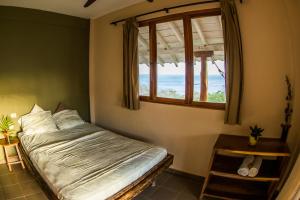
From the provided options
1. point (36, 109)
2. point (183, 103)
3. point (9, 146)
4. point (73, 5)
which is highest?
point (73, 5)

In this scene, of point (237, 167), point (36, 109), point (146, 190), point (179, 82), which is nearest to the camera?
point (237, 167)

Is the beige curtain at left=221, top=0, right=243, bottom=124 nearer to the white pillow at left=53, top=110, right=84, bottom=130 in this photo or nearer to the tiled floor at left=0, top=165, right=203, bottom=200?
the tiled floor at left=0, top=165, right=203, bottom=200

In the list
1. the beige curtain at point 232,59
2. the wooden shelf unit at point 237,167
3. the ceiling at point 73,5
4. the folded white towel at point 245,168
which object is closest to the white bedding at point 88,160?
the wooden shelf unit at point 237,167

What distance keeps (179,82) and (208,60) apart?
20.4 inches

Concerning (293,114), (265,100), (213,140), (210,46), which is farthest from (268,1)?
(213,140)

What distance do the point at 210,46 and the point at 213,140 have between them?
123 centimetres

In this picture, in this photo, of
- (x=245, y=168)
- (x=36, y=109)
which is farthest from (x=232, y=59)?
(x=36, y=109)

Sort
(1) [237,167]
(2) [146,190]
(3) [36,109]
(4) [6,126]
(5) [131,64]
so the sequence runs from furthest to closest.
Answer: (3) [36,109], (5) [131,64], (4) [6,126], (2) [146,190], (1) [237,167]

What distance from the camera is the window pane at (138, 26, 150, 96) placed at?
→ 10.2ft

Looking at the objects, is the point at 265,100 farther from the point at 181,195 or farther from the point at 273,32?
the point at 181,195

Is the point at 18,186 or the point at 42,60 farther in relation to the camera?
the point at 42,60

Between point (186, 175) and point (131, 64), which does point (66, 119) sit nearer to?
point (131, 64)

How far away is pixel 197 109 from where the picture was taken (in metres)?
2.59

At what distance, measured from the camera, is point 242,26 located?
85.8 inches
